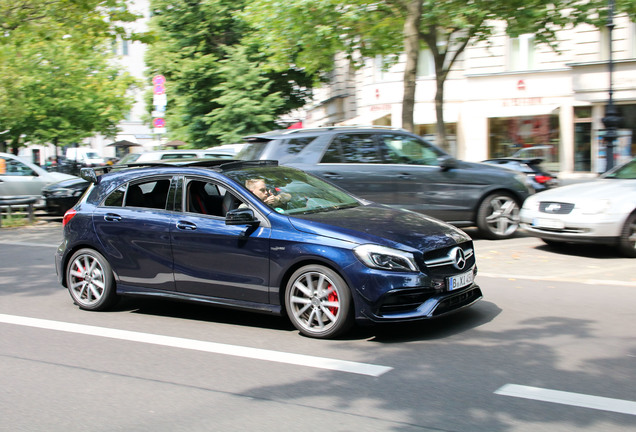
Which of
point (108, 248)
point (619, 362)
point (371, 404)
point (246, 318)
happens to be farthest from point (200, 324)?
point (619, 362)

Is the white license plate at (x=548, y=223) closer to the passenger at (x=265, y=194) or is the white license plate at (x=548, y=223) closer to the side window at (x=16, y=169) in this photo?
the passenger at (x=265, y=194)

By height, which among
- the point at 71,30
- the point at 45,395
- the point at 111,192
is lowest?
the point at 45,395

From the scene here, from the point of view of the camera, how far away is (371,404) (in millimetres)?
4418

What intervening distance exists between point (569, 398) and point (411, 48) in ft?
35.7

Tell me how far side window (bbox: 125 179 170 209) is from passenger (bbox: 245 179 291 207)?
872 mm

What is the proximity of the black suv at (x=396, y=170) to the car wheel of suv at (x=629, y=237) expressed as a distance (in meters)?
2.34

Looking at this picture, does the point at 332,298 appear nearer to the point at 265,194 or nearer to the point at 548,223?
the point at 265,194

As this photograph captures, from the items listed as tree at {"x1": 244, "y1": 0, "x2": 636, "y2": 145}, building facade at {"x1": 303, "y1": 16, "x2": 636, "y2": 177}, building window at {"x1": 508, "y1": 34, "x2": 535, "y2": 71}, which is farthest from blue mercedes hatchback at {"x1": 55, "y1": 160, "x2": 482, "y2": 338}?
building window at {"x1": 508, "y1": 34, "x2": 535, "y2": 71}

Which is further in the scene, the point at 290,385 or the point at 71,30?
the point at 71,30

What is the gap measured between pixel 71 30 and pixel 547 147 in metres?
17.8

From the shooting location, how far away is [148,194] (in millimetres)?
7043

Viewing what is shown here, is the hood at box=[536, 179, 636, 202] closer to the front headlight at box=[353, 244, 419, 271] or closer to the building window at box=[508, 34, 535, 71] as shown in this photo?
the front headlight at box=[353, 244, 419, 271]

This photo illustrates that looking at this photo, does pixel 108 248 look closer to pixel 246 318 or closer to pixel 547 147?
pixel 246 318

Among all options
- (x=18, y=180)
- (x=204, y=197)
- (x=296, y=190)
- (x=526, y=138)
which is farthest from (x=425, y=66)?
(x=204, y=197)
